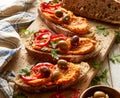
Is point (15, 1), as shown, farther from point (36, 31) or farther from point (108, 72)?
point (108, 72)

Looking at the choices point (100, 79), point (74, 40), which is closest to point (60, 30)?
point (74, 40)

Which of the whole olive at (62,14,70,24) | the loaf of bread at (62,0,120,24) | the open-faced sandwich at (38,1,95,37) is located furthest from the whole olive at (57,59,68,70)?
the loaf of bread at (62,0,120,24)

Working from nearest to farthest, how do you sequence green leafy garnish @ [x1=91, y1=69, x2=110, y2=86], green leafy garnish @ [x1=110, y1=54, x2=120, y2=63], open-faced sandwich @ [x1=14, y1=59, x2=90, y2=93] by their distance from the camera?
open-faced sandwich @ [x1=14, y1=59, x2=90, y2=93] < green leafy garnish @ [x1=91, y1=69, x2=110, y2=86] < green leafy garnish @ [x1=110, y1=54, x2=120, y2=63]

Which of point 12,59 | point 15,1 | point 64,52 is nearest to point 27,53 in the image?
point 12,59

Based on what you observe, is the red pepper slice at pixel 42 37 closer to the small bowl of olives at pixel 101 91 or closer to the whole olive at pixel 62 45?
the whole olive at pixel 62 45

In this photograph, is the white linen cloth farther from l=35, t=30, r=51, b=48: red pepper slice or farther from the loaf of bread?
the loaf of bread

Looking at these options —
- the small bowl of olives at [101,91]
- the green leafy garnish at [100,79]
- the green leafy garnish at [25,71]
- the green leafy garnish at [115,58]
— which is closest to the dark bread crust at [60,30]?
the green leafy garnish at [115,58]
